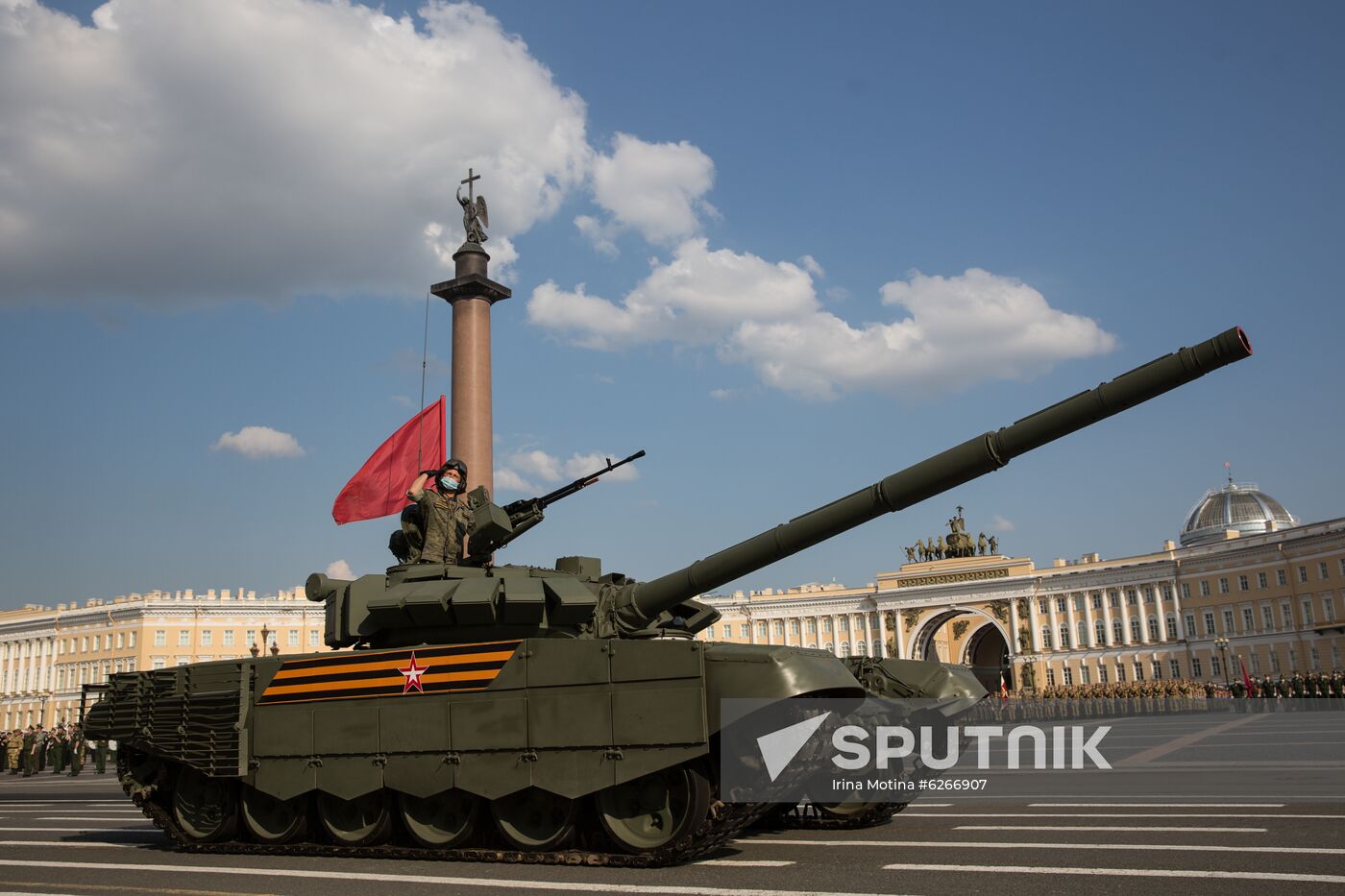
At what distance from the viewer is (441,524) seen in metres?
13.5

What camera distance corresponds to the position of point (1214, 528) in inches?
3937

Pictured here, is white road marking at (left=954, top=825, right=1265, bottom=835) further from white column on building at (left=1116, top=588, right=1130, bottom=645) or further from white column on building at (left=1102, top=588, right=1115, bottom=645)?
white column on building at (left=1102, top=588, right=1115, bottom=645)

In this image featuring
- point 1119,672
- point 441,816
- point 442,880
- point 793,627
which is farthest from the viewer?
point 793,627

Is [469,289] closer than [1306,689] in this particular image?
Yes

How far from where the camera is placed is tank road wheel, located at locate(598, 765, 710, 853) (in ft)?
32.6

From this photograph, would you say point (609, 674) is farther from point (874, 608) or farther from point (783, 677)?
point (874, 608)

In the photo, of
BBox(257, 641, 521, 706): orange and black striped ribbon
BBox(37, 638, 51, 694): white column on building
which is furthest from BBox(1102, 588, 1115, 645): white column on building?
BBox(37, 638, 51, 694): white column on building

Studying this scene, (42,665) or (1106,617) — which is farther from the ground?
(42,665)

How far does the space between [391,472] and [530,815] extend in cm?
1427

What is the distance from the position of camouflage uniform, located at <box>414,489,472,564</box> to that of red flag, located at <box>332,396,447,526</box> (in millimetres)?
10443

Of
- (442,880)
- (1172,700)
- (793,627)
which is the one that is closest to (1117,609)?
(793,627)

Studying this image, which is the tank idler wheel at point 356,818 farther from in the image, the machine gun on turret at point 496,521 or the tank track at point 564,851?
the machine gun on turret at point 496,521

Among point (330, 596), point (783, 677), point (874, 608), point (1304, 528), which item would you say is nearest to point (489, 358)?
point (330, 596)

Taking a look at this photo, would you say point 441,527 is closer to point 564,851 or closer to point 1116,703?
point 564,851
